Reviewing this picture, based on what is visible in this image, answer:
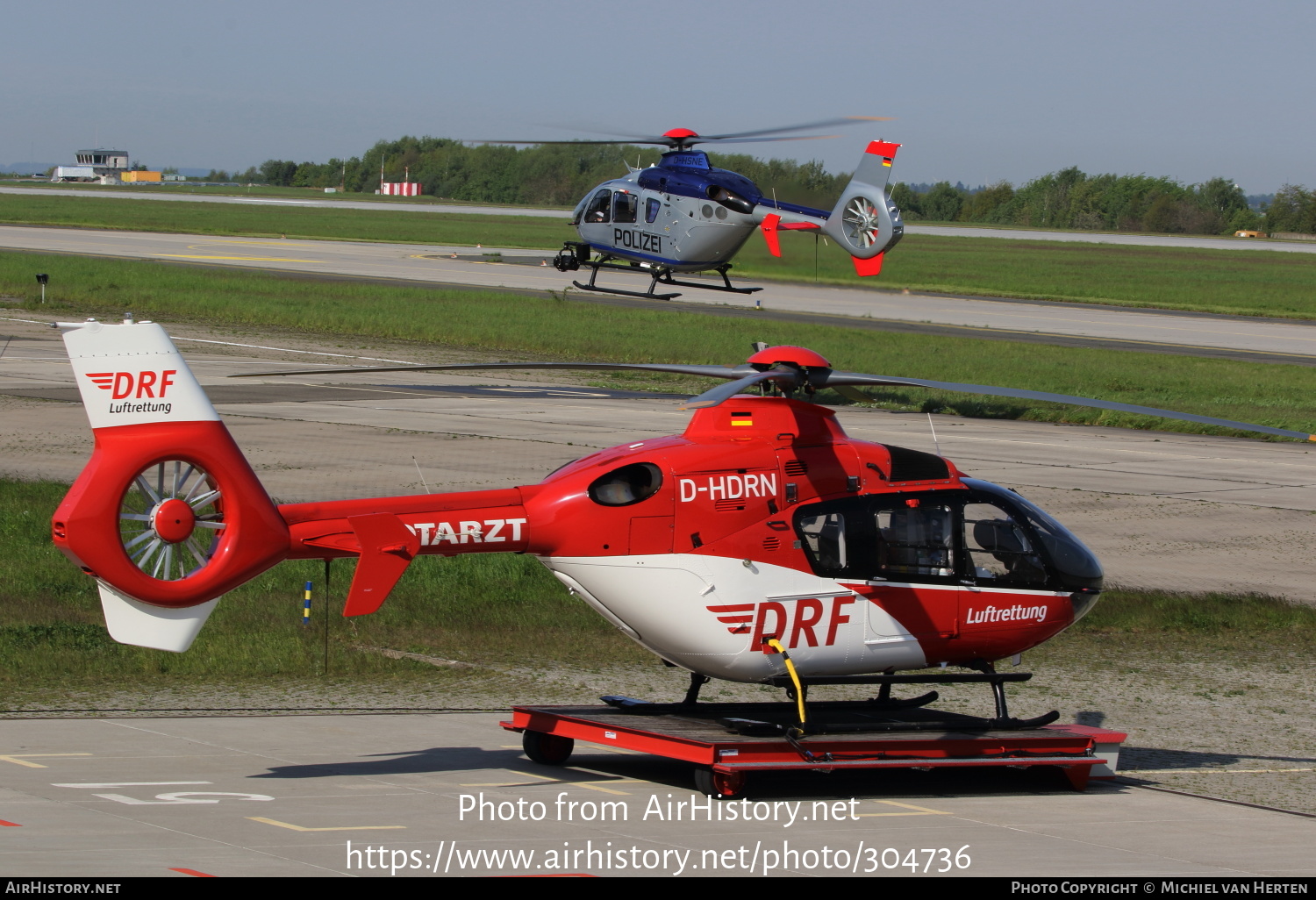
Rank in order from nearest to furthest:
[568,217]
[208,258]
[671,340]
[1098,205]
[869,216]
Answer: [869,216] < [671,340] < [208,258] < [568,217] < [1098,205]

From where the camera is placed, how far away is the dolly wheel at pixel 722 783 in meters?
10.5

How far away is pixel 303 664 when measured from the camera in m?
14.4

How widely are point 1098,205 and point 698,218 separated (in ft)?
471

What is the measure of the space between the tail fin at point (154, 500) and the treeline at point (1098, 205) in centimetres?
15244

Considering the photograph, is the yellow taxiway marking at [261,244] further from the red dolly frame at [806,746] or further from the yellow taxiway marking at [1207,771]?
the yellow taxiway marking at [1207,771]

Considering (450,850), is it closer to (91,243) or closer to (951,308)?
(951,308)

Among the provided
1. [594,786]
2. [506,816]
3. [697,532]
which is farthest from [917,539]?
[506,816]

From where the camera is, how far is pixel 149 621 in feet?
32.3

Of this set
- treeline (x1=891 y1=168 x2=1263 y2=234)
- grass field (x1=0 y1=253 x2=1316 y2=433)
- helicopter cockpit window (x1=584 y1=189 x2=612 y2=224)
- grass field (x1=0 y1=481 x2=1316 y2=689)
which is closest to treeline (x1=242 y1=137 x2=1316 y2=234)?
treeline (x1=891 y1=168 x2=1263 y2=234)

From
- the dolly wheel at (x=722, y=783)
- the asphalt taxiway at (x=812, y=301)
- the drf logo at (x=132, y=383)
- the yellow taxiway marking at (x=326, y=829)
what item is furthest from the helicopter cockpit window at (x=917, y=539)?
the asphalt taxiway at (x=812, y=301)

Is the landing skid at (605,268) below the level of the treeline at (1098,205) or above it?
below

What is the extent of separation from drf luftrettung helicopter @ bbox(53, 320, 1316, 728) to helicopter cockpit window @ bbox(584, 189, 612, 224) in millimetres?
27329

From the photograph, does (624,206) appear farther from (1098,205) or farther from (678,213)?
(1098,205)

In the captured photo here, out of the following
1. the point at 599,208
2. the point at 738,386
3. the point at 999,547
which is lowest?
the point at 999,547
